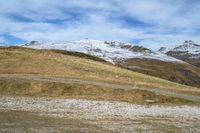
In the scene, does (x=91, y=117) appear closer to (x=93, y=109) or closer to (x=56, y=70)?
(x=93, y=109)

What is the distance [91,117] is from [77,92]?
19.9 meters

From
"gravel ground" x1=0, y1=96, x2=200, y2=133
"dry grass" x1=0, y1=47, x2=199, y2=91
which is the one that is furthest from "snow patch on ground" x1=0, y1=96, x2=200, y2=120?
"dry grass" x1=0, y1=47, x2=199, y2=91

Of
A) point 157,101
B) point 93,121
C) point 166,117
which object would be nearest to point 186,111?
point 166,117

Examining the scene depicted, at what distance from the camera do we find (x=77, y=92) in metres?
49.8

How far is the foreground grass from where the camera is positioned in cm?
4653

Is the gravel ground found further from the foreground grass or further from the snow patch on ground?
the foreground grass

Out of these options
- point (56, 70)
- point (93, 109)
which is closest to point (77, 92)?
point (93, 109)

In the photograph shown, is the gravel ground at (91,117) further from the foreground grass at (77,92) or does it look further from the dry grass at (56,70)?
the dry grass at (56,70)

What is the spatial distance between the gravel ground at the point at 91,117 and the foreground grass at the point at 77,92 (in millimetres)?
5720

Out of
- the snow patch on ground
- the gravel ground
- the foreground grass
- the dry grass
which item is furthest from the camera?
the dry grass

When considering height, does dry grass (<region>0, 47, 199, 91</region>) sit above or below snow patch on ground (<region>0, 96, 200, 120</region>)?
above

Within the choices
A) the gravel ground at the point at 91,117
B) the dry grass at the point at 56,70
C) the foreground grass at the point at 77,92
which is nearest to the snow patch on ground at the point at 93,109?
the gravel ground at the point at 91,117

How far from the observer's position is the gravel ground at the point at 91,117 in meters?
24.9

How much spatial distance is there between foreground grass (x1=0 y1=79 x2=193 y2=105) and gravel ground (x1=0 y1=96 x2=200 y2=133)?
5.72 metres
